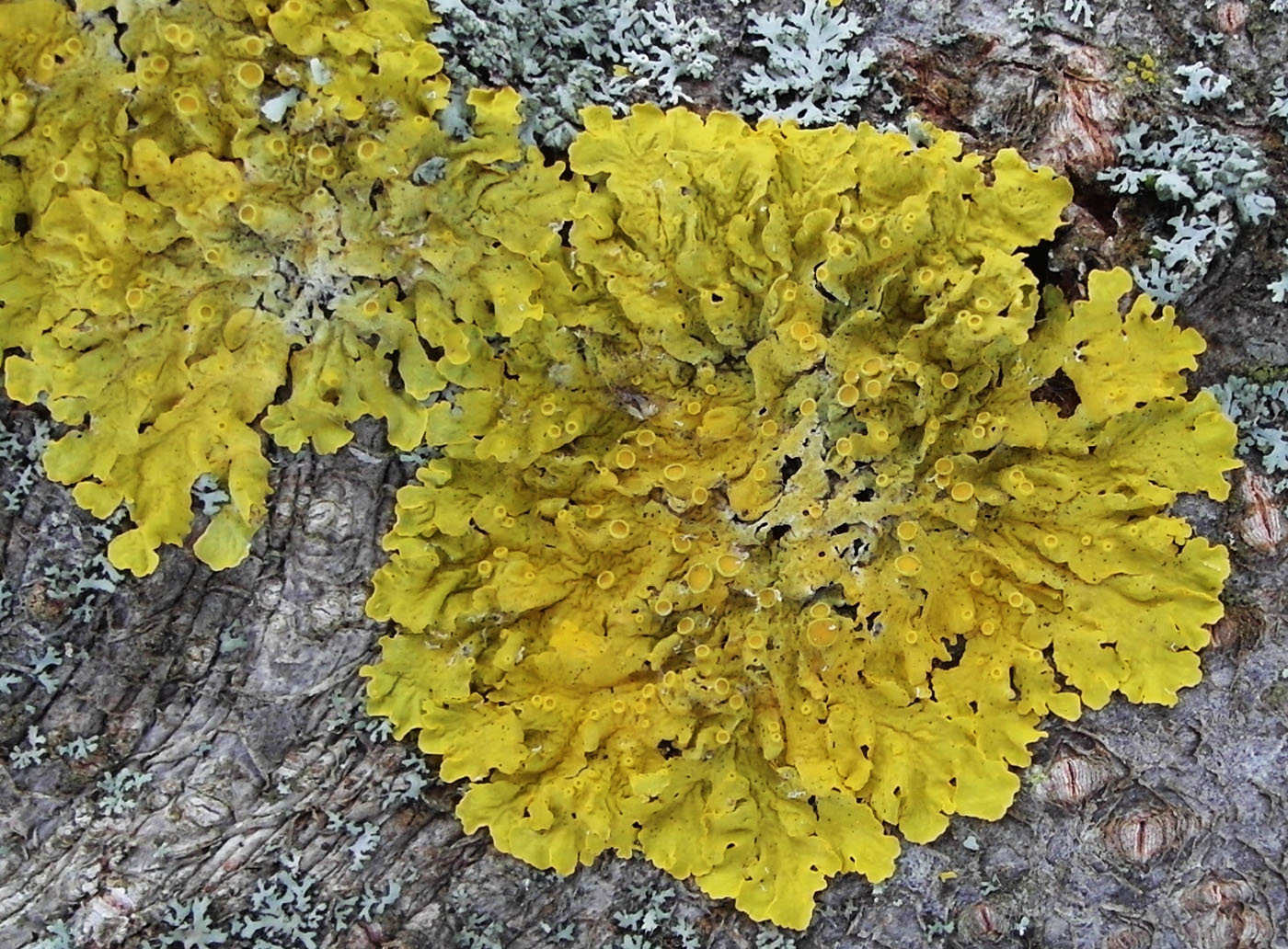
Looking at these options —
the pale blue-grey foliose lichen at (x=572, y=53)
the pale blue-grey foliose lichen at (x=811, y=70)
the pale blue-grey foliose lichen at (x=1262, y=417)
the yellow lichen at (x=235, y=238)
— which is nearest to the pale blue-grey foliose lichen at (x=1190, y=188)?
the pale blue-grey foliose lichen at (x=1262, y=417)

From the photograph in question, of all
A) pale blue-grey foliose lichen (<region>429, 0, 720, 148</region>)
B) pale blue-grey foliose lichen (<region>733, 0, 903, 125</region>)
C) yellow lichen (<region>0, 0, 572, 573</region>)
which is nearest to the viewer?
yellow lichen (<region>0, 0, 572, 573</region>)

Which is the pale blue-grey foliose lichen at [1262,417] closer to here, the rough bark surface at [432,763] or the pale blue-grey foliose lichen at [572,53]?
the rough bark surface at [432,763]

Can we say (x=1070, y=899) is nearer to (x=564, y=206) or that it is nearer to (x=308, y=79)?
(x=564, y=206)

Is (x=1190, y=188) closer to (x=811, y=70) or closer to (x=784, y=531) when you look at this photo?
(x=811, y=70)

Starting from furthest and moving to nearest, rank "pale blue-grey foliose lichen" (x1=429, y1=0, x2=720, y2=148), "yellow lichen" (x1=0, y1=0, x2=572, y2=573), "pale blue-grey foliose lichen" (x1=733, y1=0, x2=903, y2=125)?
"pale blue-grey foliose lichen" (x1=733, y1=0, x2=903, y2=125), "pale blue-grey foliose lichen" (x1=429, y1=0, x2=720, y2=148), "yellow lichen" (x1=0, y1=0, x2=572, y2=573)

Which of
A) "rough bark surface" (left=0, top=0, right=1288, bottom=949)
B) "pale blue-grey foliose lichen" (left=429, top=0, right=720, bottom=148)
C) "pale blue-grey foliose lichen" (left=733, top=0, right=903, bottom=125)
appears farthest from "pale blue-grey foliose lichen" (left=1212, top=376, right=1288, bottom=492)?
"pale blue-grey foliose lichen" (left=429, top=0, right=720, bottom=148)

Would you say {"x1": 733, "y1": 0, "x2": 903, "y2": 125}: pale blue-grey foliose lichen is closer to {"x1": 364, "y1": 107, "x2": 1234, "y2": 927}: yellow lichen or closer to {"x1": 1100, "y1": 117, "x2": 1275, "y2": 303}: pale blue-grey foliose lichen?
{"x1": 364, "y1": 107, "x2": 1234, "y2": 927}: yellow lichen

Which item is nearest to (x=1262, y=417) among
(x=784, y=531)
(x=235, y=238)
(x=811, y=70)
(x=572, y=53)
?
(x=784, y=531)

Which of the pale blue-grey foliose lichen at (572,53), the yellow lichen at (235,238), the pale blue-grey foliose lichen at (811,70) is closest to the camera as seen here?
the yellow lichen at (235,238)

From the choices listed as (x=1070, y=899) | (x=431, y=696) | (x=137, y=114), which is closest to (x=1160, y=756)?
(x=1070, y=899)
